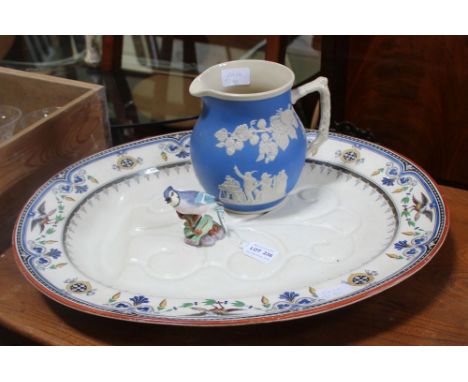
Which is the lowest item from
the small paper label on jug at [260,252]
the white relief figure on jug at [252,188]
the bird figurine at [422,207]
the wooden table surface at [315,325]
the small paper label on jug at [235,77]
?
the wooden table surface at [315,325]

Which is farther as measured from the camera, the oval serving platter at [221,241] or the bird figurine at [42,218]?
the bird figurine at [42,218]

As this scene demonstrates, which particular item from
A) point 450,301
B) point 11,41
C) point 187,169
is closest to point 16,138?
point 187,169

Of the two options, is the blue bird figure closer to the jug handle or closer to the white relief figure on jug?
the white relief figure on jug

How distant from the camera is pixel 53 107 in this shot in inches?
35.6

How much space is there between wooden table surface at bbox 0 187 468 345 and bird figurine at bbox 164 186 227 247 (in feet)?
0.41

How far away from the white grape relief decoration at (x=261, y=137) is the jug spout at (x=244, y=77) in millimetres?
46

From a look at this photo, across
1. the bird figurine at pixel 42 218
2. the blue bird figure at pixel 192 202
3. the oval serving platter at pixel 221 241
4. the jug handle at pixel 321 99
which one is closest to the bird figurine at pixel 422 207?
the oval serving platter at pixel 221 241

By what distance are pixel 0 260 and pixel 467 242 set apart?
60 cm

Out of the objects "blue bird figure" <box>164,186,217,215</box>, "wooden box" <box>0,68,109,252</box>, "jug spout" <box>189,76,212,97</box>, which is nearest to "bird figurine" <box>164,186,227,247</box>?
"blue bird figure" <box>164,186,217,215</box>

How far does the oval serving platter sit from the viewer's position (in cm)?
56

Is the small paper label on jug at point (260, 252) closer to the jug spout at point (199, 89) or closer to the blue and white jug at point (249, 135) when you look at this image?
the blue and white jug at point (249, 135)

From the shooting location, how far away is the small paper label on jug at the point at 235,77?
70 centimetres

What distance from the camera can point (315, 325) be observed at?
593mm

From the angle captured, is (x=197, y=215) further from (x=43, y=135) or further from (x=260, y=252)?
(x=43, y=135)
